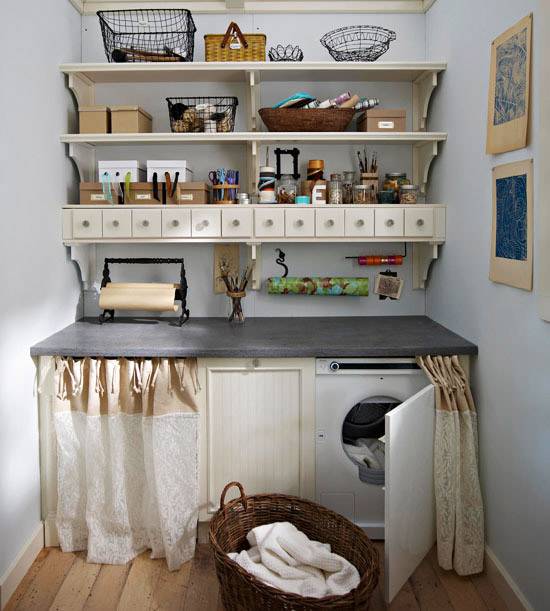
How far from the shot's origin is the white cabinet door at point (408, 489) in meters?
2.31

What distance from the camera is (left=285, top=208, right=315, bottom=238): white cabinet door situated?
3062 mm

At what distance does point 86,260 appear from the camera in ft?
10.9

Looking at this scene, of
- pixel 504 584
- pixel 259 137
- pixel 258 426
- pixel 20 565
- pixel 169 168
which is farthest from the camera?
pixel 169 168

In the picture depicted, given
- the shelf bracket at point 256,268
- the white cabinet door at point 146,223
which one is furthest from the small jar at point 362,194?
the white cabinet door at point 146,223

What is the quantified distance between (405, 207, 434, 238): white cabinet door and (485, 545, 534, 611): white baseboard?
1.31 meters

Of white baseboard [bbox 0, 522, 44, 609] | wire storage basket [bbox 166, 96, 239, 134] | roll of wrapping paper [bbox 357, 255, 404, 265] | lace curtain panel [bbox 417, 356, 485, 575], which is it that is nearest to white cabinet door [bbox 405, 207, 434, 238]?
roll of wrapping paper [bbox 357, 255, 404, 265]

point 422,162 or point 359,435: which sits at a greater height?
point 422,162

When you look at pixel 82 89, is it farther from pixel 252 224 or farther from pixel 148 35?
pixel 252 224

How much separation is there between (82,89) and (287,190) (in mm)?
1044

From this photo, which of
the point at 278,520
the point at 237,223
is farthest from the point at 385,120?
the point at 278,520

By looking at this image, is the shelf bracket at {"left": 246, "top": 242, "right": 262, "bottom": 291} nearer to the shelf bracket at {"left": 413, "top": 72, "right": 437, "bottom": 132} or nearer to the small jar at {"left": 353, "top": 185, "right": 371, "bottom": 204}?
the small jar at {"left": 353, "top": 185, "right": 371, "bottom": 204}

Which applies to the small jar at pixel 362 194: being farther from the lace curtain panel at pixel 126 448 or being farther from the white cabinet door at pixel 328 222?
the lace curtain panel at pixel 126 448

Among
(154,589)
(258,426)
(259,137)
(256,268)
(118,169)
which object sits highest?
(259,137)

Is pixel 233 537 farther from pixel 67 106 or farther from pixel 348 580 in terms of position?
pixel 67 106
